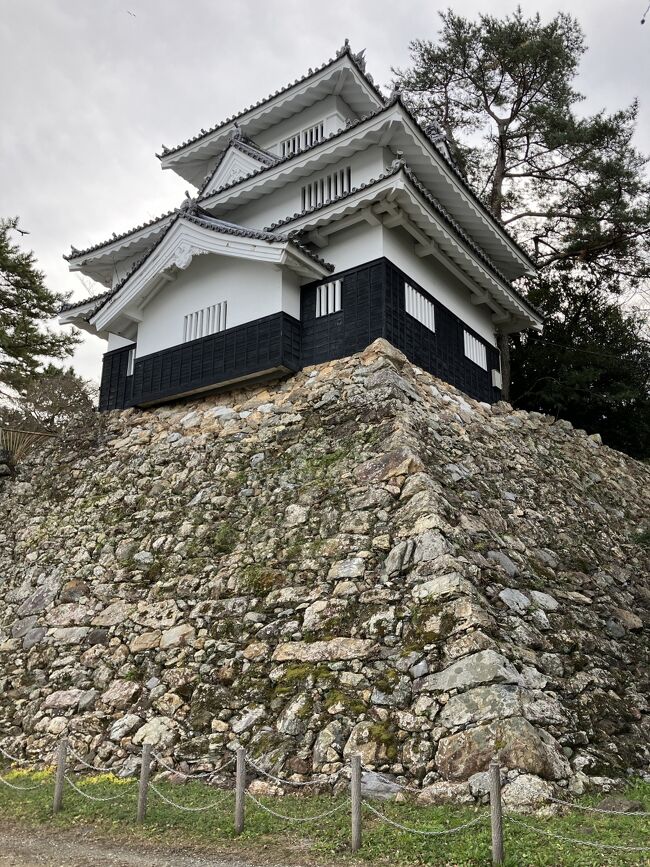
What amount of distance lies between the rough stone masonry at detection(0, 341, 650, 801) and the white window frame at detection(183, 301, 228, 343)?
5.09 feet

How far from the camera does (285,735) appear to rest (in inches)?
301

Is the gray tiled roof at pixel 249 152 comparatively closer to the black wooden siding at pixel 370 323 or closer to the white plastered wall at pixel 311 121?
the white plastered wall at pixel 311 121

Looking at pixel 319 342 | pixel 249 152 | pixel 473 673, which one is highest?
pixel 249 152

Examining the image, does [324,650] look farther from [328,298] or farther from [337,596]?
[328,298]

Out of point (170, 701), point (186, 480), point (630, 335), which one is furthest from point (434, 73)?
point (170, 701)

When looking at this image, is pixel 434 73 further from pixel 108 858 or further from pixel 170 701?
→ pixel 108 858

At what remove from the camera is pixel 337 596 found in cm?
887

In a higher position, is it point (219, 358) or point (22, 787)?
point (219, 358)

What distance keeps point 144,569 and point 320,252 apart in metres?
7.69

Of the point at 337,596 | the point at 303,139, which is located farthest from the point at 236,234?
the point at 337,596

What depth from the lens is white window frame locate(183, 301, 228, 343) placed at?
15.0m

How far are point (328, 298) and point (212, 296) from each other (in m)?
2.84

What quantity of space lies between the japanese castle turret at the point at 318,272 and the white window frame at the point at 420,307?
0.16ft

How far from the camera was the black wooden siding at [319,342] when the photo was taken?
13547mm
